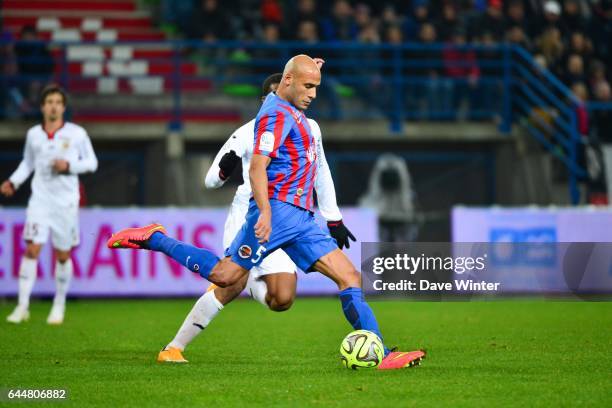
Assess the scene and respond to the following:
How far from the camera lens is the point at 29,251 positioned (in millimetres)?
12891

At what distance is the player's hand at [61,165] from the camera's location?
12352mm

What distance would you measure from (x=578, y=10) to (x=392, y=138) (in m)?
4.44

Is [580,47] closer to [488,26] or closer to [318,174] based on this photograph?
[488,26]

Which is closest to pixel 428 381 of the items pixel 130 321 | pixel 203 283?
pixel 130 321

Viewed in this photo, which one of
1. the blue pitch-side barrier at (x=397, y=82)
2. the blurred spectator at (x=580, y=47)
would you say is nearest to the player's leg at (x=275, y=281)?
the blue pitch-side barrier at (x=397, y=82)

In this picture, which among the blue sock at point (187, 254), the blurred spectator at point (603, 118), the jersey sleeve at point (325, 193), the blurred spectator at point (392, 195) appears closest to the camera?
the blue sock at point (187, 254)

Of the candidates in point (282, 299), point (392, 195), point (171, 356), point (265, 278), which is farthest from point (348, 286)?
point (392, 195)

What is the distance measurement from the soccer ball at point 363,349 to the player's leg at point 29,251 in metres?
5.55

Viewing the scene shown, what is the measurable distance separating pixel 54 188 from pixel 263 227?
5.63 metres

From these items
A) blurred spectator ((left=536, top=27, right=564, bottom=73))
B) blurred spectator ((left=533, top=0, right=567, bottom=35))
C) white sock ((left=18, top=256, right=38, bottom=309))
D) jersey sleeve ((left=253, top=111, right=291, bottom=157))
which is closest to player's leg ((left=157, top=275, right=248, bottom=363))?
jersey sleeve ((left=253, top=111, right=291, bottom=157))

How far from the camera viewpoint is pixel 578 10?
22.2m

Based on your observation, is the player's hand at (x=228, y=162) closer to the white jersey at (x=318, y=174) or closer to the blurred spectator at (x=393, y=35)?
the white jersey at (x=318, y=174)

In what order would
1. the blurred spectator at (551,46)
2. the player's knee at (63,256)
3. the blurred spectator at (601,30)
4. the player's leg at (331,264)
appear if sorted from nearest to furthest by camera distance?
the player's leg at (331,264) → the player's knee at (63,256) → the blurred spectator at (551,46) → the blurred spectator at (601,30)

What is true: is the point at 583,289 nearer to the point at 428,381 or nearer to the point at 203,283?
the point at 203,283
